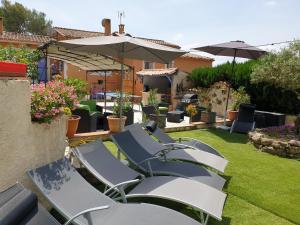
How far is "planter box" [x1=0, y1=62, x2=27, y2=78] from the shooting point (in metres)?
3.45

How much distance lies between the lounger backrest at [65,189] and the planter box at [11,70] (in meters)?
1.20

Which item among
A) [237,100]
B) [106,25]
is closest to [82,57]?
[237,100]

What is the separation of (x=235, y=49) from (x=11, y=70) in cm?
1048

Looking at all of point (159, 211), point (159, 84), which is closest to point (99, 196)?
point (159, 211)

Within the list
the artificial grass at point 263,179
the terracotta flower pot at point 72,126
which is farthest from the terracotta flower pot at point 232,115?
the terracotta flower pot at point 72,126

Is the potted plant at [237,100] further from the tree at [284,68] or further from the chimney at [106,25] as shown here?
the chimney at [106,25]

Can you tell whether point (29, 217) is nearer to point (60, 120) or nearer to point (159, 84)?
point (60, 120)

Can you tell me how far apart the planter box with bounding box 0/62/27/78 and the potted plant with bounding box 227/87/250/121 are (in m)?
11.8

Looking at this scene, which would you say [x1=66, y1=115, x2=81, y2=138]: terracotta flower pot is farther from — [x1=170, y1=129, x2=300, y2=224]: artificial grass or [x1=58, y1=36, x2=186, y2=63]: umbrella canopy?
[x1=170, y1=129, x2=300, y2=224]: artificial grass

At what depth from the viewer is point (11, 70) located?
3.59 m

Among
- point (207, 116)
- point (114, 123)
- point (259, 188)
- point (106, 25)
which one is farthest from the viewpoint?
point (106, 25)

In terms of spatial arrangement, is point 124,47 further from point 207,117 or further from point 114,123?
point 207,117

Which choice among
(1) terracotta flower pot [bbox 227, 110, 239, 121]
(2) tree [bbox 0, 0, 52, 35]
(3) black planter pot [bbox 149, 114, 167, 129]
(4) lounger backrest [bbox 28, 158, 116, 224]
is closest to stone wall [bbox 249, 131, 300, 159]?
(3) black planter pot [bbox 149, 114, 167, 129]

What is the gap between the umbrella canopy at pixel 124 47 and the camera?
6.50m
